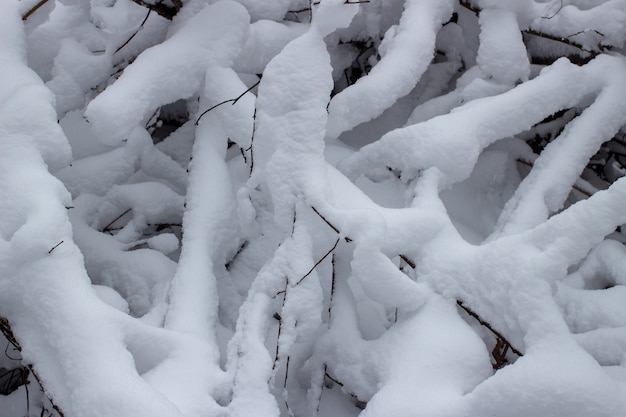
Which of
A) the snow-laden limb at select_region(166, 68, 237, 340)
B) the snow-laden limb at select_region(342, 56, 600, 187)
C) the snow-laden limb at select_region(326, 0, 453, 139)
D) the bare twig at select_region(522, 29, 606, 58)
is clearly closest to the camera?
the snow-laden limb at select_region(166, 68, 237, 340)

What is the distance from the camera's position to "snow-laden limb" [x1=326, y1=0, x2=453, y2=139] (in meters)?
2.22

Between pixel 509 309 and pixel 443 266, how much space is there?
25cm

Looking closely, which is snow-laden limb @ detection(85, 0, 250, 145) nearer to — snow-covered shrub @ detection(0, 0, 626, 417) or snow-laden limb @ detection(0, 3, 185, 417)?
snow-covered shrub @ detection(0, 0, 626, 417)

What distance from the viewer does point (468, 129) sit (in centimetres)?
209

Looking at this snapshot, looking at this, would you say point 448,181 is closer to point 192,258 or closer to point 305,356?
point 305,356

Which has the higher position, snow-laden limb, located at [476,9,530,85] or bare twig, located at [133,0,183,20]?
bare twig, located at [133,0,183,20]

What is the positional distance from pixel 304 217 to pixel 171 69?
2.50 ft

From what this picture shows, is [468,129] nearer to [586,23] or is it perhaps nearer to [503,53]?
[503,53]

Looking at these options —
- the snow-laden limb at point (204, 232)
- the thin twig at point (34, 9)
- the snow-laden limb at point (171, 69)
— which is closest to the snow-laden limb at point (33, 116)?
the snow-laden limb at point (171, 69)

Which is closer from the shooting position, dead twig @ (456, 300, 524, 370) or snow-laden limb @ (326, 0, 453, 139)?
dead twig @ (456, 300, 524, 370)

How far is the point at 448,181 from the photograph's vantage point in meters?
2.10

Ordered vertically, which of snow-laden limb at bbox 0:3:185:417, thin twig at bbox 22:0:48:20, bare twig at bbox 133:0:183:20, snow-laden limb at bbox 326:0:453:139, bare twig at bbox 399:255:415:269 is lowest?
bare twig at bbox 399:255:415:269

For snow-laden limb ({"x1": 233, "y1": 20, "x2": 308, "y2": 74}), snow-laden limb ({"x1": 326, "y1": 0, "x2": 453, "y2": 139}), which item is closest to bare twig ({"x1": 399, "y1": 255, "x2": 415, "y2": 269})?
snow-laden limb ({"x1": 326, "y1": 0, "x2": 453, "y2": 139})

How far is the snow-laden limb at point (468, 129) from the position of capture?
2.05 metres
